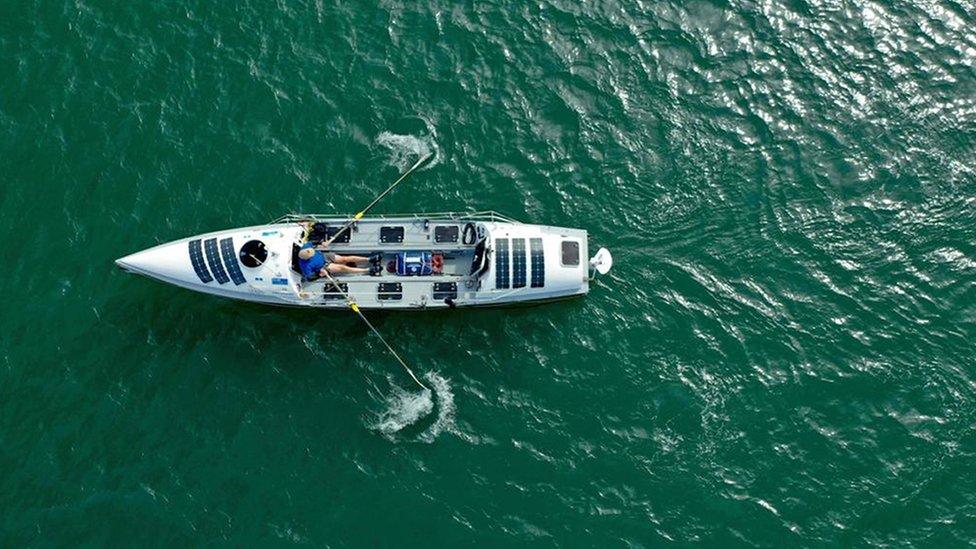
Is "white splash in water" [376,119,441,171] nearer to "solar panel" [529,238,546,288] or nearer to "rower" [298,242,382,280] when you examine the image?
"rower" [298,242,382,280]

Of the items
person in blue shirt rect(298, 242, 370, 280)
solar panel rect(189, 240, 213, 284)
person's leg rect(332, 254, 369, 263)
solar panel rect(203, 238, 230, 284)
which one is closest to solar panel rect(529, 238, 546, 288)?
person in blue shirt rect(298, 242, 370, 280)

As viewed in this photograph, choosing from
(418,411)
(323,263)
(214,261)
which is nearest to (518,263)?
(418,411)

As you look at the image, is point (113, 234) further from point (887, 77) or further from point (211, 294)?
point (887, 77)

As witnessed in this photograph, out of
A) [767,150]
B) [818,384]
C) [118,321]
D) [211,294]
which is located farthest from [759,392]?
[118,321]

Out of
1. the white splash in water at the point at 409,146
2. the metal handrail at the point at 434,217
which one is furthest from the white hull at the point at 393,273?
the white splash in water at the point at 409,146

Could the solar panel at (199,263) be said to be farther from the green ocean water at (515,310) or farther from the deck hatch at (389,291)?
the deck hatch at (389,291)

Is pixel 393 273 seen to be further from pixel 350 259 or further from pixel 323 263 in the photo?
pixel 323 263
